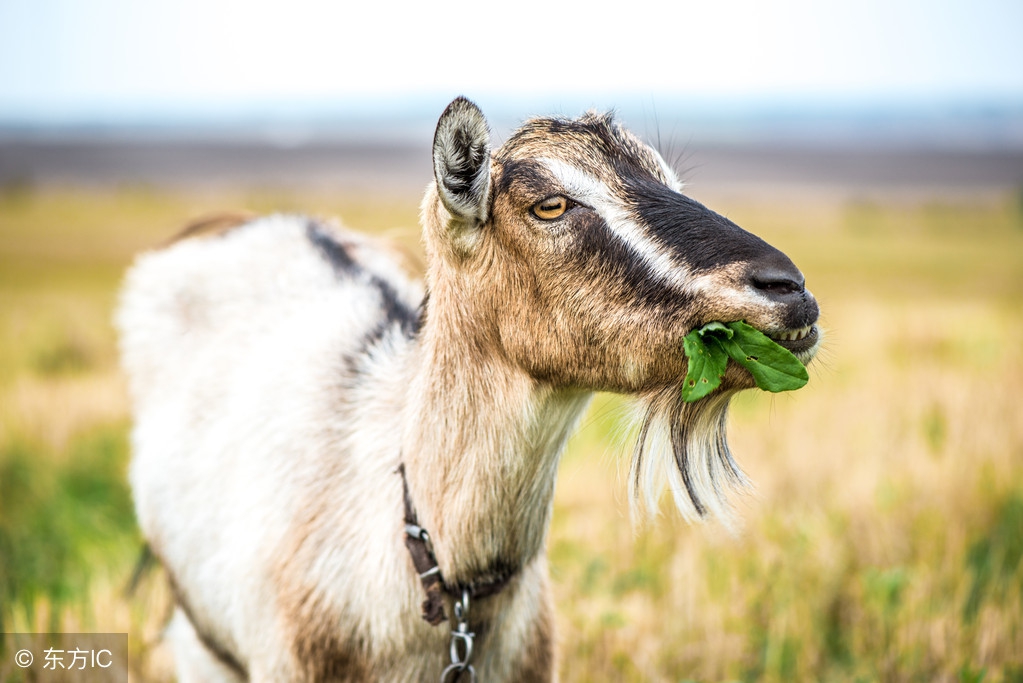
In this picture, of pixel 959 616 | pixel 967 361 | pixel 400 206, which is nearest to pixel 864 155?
pixel 400 206

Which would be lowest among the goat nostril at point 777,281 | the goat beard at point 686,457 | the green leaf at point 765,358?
the goat beard at point 686,457

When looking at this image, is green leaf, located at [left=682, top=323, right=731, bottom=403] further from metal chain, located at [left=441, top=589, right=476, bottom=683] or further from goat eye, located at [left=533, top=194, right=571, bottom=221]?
metal chain, located at [left=441, top=589, right=476, bottom=683]

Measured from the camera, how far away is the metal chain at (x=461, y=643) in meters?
2.73

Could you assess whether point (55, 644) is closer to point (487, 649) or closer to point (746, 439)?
point (487, 649)

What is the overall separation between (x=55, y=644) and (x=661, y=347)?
3.54 metres

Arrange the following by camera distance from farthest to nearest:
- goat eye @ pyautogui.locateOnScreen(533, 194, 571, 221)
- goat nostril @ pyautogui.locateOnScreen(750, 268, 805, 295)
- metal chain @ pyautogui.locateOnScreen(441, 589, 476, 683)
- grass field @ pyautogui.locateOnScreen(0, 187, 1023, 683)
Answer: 1. grass field @ pyautogui.locateOnScreen(0, 187, 1023, 683)
2. metal chain @ pyautogui.locateOnScreen(441, 589, 476, 683)
3. goat eye @ pyautogui.locateOnScreen(533, 194, 571, 221)
4. goat nostril @ pyautogui.locateOnScreen(750, 268, 805, 295)

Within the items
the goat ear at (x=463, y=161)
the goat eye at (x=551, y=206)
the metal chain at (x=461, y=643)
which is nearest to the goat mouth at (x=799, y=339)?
the goat eye at (x=551, y=206)

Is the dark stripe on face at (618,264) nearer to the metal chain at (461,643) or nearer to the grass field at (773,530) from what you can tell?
the grass field at (773,530)

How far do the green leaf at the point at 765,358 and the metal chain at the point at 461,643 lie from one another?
4.03 feet

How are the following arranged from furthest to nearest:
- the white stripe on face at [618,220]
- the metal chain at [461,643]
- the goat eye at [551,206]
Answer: the metal chain at [461,643]
the goat eye at [551,206]
the white stripe on face at [618,220]

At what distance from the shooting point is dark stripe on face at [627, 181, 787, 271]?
2.35 meters

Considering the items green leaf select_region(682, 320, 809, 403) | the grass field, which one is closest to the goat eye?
green leaf select_region(682, 320, 809, 403)

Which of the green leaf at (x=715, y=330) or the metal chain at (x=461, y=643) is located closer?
the green leaf at (x=715, y=330)

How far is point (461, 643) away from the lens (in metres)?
2.81
